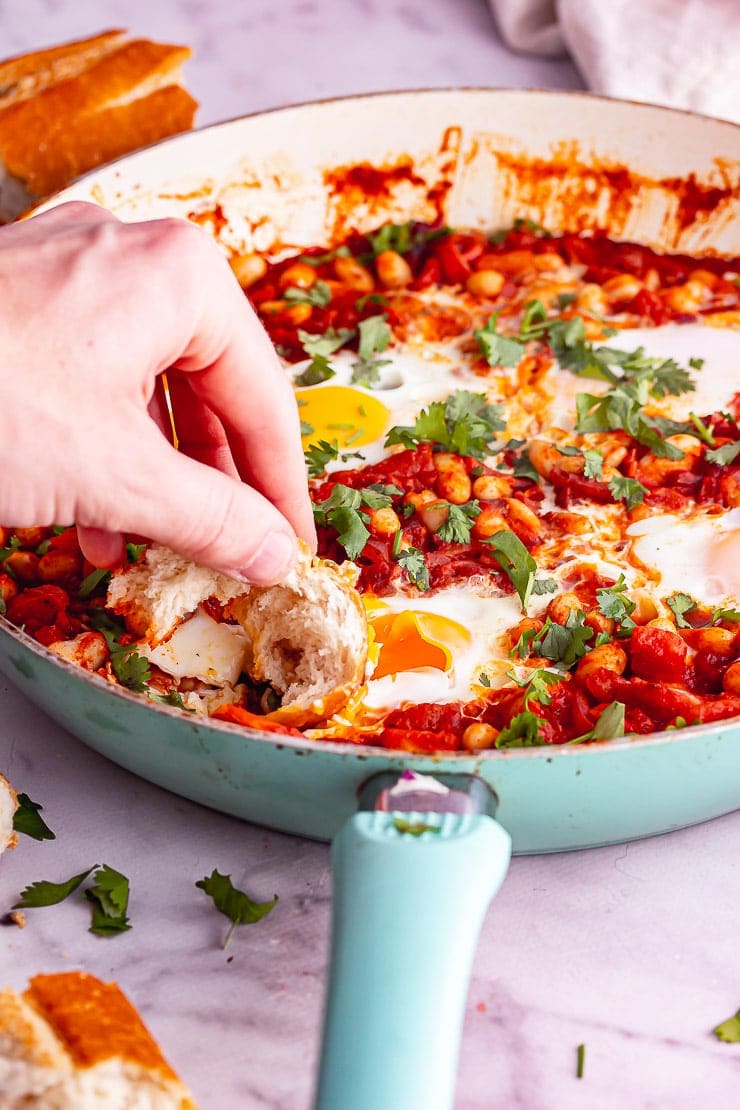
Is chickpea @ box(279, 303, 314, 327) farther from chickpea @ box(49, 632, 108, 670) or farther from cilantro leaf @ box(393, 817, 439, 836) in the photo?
Result: cilantro leaf @ box(393, 817, 439, 836)

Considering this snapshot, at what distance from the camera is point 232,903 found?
2406 mm

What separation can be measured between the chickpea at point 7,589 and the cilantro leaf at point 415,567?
2.87ft

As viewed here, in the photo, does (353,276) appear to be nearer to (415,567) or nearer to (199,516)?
(415,567)

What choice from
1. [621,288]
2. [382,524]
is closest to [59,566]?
[382,524]

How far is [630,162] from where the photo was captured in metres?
4.16

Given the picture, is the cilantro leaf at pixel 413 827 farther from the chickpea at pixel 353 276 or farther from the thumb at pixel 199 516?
the chickpea at pixel 353 276

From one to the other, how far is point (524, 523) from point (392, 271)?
3.97ft

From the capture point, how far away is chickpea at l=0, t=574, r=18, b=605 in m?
2.92

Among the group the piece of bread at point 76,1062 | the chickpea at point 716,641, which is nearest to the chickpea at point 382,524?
the chickpea at point 716,641

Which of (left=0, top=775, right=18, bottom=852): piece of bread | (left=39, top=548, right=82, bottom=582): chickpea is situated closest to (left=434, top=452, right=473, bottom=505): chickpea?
(left=39, top=548, right=82, bottom=582): chickpea

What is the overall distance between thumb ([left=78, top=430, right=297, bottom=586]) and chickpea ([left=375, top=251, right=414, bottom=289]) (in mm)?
1797

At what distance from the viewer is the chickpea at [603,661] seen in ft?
8.84

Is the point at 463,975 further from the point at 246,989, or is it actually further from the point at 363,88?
the point at 363,88

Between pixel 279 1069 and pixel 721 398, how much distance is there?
2195mm
